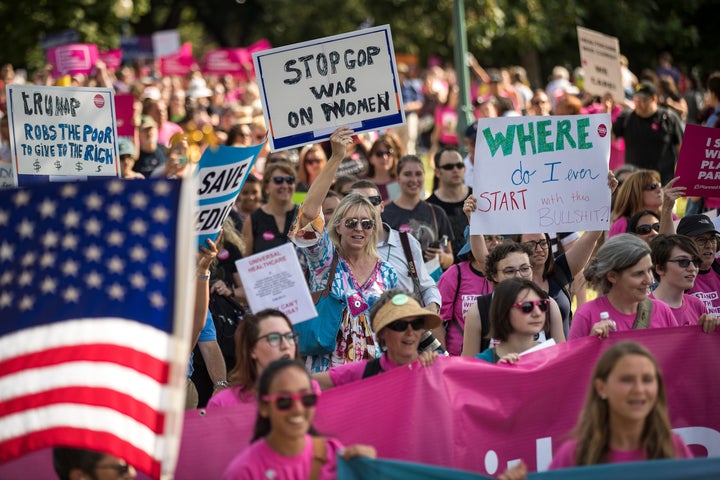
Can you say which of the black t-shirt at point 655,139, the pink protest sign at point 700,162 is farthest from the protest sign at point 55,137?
the black t-shirt at point 655,139

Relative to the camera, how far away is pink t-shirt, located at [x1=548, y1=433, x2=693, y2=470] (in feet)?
15.7

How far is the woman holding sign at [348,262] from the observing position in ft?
22.5

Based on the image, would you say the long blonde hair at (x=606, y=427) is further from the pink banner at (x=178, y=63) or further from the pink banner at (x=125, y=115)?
the pink banner at (x=178, y=63)

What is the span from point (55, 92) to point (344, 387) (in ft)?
14.3

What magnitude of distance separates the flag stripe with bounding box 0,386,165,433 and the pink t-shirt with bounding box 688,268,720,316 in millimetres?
4171

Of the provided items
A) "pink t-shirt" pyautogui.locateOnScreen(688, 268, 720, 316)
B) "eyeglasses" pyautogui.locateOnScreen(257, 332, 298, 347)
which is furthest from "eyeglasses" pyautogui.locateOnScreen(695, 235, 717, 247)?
"eyeglasses" pyautogui.locateOnScreen(257, 332, 298, 347)

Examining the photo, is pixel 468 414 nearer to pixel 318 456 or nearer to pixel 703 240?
pixel 318 456

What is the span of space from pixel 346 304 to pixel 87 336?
246 cm

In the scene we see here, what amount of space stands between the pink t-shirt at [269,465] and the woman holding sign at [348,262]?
6.66 ft

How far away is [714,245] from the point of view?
306 inches

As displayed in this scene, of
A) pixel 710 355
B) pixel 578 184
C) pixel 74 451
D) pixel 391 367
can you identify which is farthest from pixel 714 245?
pixel 74 451

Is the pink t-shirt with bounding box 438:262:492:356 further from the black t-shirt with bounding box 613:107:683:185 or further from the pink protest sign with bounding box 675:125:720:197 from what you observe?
the black t-shirt with bounding box 613:107:683:185

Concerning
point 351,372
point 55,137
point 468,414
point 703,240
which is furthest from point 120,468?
point 55,137

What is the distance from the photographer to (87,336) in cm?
467
